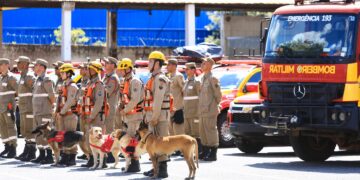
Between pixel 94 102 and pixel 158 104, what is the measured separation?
2.55 m

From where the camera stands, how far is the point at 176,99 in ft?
70.0

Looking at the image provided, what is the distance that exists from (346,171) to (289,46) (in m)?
2.50

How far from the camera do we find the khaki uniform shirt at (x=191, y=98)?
21.1 metres

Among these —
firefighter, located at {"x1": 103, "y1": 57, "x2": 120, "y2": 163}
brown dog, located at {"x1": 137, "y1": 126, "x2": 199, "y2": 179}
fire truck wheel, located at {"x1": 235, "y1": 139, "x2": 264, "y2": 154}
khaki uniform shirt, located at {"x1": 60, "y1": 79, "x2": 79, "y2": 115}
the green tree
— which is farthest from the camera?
the green tree

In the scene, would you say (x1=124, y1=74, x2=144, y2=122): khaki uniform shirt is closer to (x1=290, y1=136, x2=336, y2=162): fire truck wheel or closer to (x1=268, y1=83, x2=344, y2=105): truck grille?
(x1=268, y1=83, x2=344, y2=105): truck grille

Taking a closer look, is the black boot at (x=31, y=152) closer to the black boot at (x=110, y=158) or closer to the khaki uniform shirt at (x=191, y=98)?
the black boot at (x=110, y=158)

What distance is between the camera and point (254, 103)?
21.3 metres

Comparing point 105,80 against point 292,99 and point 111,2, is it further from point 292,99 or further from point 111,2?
point 111,2

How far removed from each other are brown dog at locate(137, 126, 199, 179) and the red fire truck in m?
2.60

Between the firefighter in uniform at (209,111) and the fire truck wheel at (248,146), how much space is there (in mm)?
1956

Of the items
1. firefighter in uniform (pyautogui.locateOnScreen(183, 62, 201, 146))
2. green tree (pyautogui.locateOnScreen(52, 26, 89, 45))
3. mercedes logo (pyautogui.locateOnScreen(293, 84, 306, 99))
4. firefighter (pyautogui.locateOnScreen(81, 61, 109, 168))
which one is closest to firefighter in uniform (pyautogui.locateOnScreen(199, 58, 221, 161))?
firefighter in uniform (pyautogui.locateOnScreen(183, 62, 201, 146))

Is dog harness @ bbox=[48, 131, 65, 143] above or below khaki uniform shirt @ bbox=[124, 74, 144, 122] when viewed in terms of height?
below

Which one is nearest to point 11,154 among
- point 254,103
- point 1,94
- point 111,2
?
point 1,94

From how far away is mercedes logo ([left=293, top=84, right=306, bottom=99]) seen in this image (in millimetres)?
18688
